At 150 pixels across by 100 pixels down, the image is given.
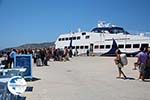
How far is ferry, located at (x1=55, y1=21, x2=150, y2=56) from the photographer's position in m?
52.1

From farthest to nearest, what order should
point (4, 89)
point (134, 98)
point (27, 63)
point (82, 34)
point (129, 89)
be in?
point (82, 34), point (27, 63), point (129, 89), point (134, 98), point (4, 89)

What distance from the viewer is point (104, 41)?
191 ft

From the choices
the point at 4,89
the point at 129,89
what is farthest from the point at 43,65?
the point at 4,89

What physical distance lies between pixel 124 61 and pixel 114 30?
167 ft

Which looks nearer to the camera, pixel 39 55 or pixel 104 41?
pixel 39 55

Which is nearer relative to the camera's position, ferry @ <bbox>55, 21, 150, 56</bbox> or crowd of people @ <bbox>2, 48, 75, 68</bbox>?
crowd of people @ <bbox>2, 48, 75, 68</bbox>

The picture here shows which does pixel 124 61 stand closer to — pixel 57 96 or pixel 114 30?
pixel 57 96

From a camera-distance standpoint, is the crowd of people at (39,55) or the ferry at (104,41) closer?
the crowd of people at (39,55)

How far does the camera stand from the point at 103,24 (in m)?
68.8

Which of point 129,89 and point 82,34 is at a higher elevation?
point 82,34

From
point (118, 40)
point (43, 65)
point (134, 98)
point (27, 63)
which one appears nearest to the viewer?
point (134, 98)

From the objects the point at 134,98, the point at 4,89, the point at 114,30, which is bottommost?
the point at 134,98

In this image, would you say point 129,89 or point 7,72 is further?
point 129,89

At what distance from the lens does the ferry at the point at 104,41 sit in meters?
52.1
